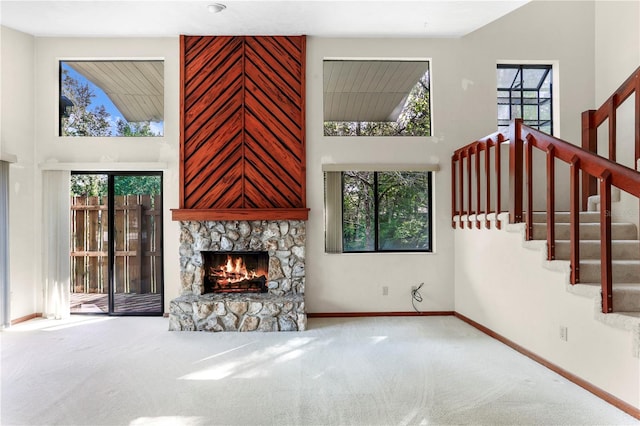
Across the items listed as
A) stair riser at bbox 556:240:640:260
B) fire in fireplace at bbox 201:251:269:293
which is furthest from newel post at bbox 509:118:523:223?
fire in fireplace at bbox 201:251:269:293

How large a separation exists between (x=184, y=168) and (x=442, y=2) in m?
3.76

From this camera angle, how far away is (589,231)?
3982 millimetres

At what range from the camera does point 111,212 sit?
553cm

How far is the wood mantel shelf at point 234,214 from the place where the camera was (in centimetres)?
513

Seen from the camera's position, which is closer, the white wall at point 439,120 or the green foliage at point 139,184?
the white wall at point 439,120

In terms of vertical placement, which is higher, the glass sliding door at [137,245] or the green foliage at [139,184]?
the green foliage at [139,184]

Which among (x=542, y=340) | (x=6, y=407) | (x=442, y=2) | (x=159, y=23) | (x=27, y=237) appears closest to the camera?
(x=6, y=407)

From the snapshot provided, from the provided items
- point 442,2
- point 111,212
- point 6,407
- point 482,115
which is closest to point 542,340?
point 482,115

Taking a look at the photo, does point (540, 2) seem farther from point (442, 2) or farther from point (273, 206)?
point (273, 206)

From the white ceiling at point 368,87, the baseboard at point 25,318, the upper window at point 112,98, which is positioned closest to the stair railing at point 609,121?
the white ceiling at point 368,87

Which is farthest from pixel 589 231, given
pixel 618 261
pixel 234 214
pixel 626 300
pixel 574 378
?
pixel 234 214

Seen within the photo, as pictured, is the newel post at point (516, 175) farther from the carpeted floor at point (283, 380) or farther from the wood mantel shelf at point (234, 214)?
the wood mantel shelf at point (234, 214)

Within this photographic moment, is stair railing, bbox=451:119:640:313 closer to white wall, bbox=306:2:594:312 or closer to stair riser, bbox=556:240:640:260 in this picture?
stair riser, bbox=556:240:640:260

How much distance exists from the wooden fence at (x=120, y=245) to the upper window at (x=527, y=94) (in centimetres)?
514
